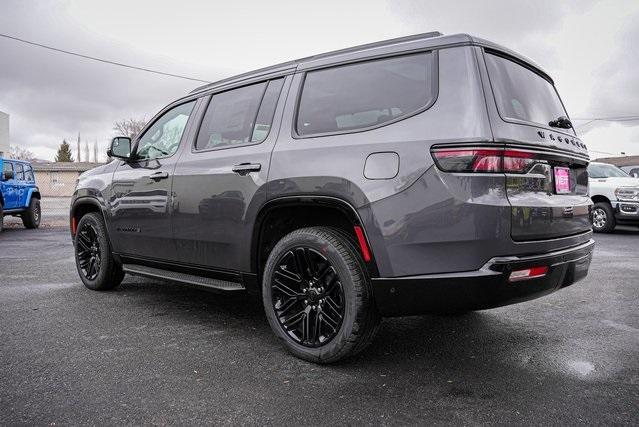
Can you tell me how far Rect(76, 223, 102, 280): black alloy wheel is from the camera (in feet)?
16.0

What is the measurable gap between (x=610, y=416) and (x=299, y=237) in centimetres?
181

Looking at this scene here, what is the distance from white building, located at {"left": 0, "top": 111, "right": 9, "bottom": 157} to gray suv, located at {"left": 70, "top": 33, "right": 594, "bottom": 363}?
4757cm

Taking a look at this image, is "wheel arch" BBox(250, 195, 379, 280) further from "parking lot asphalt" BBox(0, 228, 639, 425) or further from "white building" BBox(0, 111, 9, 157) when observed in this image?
"white building" BBox(0, 111, 9, 157)

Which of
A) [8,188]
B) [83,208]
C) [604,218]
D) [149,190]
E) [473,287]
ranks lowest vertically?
[604,218]

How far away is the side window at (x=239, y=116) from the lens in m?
3.39

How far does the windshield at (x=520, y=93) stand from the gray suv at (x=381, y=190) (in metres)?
0.01

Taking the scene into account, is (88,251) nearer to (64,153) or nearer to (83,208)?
(83,208)

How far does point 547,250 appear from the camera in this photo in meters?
2.58

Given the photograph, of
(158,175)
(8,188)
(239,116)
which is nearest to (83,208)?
(158,175)

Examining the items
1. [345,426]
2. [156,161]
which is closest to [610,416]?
[345,426]

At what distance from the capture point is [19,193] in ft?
41.3

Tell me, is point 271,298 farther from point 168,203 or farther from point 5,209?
point 5,209

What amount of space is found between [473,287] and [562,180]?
93 cm

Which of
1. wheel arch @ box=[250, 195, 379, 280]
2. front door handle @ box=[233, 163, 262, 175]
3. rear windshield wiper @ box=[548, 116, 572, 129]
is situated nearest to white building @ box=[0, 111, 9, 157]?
front door handle @ box=[233, 163, 262, 175]
